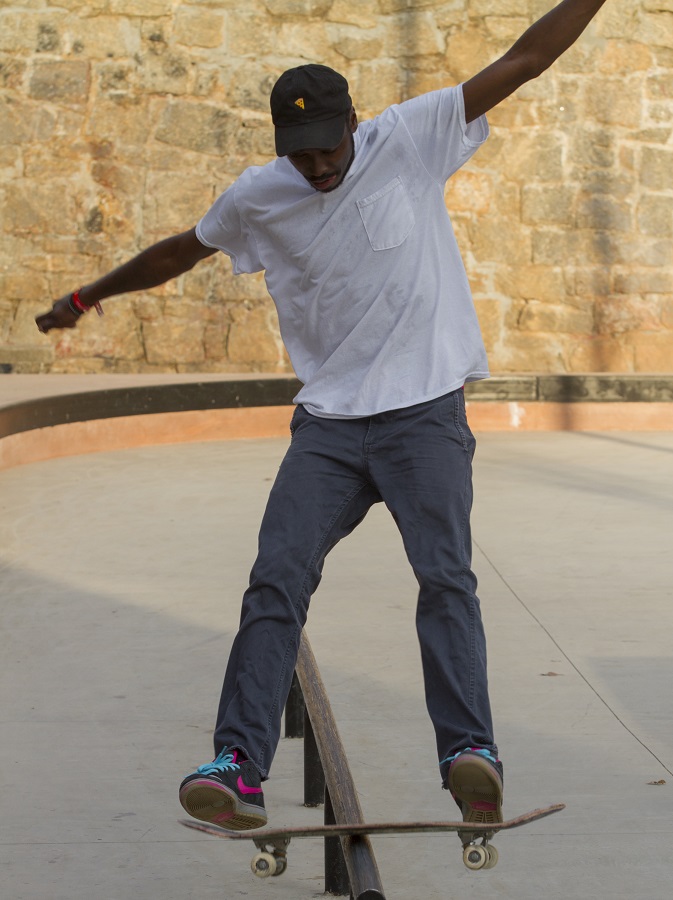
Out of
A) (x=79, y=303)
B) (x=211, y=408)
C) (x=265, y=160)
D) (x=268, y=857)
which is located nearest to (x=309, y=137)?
(x=79, y=303)

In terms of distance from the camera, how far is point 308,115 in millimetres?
2490

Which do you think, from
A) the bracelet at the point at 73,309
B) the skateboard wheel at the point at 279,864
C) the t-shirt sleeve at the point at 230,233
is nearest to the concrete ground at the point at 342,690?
the skateboard wheel at the point at 279,864

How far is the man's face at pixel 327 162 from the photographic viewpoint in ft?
8.35

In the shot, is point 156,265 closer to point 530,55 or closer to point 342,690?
point 530,55

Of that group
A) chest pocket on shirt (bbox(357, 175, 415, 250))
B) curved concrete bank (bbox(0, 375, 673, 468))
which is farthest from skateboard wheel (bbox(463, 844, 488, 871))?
curved concrete bank (bbox(0, 375, 673, 468))

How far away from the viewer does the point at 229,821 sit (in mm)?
2354

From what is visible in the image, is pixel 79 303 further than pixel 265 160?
No

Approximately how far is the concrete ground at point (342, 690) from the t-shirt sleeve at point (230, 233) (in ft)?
4.01

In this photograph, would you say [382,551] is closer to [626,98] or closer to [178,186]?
[178,186]

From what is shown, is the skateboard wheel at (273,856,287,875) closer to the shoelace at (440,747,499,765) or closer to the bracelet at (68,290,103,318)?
the shoelace at (440,747,499,765)

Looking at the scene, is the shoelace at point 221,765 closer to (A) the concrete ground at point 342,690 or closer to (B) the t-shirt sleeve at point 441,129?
(A) the concrete ground at point 342,690

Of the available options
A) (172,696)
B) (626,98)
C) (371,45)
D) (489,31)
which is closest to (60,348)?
(371,45)

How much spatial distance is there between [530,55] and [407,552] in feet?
3.39

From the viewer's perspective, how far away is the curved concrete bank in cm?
869
